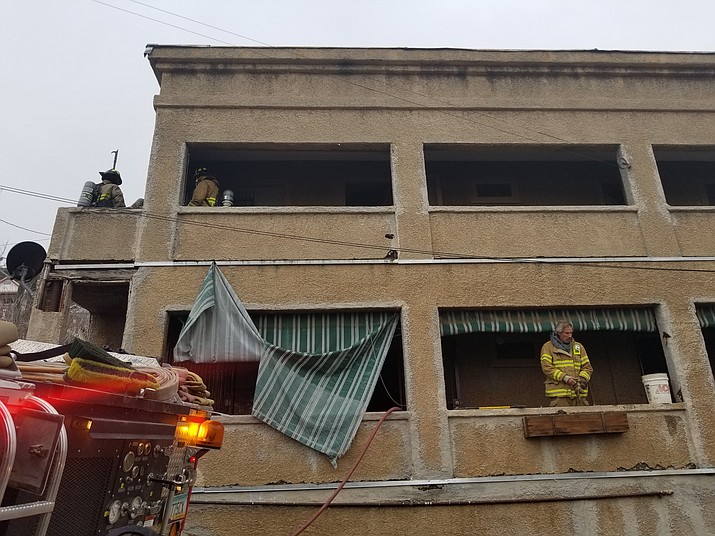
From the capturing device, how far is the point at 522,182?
10.2 m

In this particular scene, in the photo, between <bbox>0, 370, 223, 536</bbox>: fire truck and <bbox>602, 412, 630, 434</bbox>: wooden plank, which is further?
<bbox>602, 412, 630, 434</bbox>: wooden plank

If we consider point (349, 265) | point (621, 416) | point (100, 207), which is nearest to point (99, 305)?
point (100, 207)

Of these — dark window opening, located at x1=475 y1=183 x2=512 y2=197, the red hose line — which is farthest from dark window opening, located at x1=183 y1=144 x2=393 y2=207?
the red hose line

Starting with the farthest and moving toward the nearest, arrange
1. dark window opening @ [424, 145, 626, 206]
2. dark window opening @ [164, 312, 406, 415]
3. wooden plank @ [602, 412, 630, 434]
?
dark window opening @ [424, 145, 626, 206] → dark window opening @ [164, 312, 406, 415] → wooden plank @ [602, 412, 630, 434]

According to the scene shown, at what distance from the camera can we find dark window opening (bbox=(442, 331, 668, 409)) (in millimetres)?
8695

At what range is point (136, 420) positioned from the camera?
3.16 m


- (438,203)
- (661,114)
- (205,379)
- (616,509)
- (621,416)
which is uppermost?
(661,114)

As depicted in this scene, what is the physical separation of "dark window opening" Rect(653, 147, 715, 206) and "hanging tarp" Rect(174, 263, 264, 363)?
335 inches

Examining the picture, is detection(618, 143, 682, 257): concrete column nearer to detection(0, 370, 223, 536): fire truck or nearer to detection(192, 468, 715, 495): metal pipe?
detection(192, 468, 715, 495): metal pipe

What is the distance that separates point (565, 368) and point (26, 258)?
7258mm

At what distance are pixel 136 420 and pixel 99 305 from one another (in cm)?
640

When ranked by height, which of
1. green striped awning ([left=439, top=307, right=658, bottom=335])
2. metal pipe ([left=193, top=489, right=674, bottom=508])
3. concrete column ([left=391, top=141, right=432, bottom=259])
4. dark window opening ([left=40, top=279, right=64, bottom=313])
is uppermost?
concrete column ([left=391, top=141, right=432, bottom=259])

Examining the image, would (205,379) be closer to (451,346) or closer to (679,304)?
(451,346)

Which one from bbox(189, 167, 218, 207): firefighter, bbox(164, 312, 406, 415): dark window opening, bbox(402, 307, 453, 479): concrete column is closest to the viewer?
bbox(402, 307, 453, 479): concrete column
